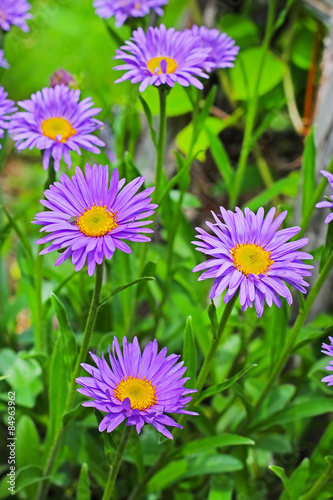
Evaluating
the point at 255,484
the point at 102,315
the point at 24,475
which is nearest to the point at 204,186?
the point at 102,315

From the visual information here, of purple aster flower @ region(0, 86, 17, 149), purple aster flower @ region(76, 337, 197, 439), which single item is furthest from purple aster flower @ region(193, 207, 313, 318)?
purple aster flower @ region(0, 86, 17, 149)

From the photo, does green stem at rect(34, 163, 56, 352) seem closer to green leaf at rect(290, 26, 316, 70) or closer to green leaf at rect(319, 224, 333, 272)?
green leaf at rect(319, 224, 333, 272)

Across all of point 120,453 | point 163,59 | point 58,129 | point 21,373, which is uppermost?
point 163,59

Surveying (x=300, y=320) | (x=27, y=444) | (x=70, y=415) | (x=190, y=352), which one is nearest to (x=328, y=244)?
(x=300, y=320)

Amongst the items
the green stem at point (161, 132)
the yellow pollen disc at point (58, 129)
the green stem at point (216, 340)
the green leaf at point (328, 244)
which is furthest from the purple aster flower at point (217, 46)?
the green stem at point (216, 340)

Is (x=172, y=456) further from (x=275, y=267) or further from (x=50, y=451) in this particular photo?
(x=275, y=267)

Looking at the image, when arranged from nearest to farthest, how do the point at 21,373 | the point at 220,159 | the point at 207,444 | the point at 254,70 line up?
the point at 207,444 → the point at 21,373 → the point at 220,159 → the point at 254,70

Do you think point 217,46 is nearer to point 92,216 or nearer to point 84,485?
point 92,216
